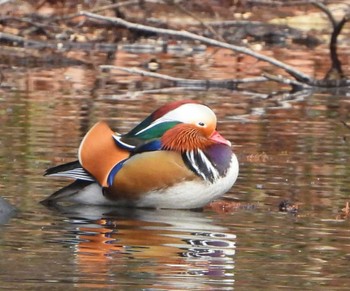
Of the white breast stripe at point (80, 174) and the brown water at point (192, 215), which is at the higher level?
the white breast stripe at point (80, 174)

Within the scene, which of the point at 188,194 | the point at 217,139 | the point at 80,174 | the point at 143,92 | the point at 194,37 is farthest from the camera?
the point at 143,92

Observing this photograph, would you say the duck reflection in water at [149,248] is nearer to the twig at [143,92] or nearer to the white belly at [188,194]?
the white belly at [188,194]

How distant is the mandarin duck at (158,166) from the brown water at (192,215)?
0.32 feet

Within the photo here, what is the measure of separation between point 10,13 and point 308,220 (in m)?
12.0

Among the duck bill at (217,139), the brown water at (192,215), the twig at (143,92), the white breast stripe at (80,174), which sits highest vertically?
the duck bill at (217,139)

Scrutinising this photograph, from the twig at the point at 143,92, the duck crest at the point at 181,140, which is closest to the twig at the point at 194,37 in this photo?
the twig at the point at 143,92

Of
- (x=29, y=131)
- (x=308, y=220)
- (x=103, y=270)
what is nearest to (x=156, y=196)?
(x=308, y=220)

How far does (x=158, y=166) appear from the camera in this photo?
8000 millimetres

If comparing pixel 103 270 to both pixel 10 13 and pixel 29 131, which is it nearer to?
pixel 29 131

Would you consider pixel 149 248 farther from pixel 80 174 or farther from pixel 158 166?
pixel 80 174

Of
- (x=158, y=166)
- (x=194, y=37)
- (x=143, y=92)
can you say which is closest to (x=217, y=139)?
(x=158, y=166)

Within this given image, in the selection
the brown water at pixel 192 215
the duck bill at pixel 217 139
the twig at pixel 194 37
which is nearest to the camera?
the brown water at pixel 192 215

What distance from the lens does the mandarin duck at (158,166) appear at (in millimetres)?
7980

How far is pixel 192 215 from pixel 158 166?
1.05ft
